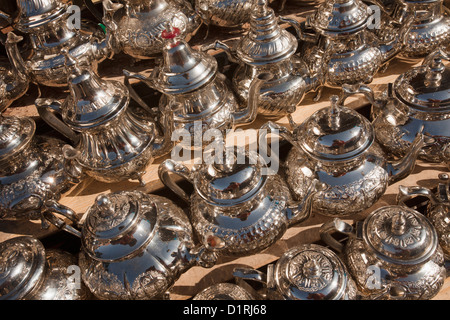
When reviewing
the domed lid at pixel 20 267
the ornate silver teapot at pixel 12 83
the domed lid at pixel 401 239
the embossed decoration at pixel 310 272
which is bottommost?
the domed lid at pixel 401 239

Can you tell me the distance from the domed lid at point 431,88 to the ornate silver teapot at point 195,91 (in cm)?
44

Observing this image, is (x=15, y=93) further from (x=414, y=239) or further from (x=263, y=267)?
(x=414, y=239)

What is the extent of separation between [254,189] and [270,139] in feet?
1.41

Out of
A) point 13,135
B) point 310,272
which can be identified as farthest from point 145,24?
point 310,272

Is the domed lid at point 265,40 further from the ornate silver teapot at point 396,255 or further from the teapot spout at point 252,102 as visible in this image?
the ornate silver teapot at point 396,255

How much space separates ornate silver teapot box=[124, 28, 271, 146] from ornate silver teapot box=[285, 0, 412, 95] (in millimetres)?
323

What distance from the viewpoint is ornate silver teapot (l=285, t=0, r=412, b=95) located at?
129 centimetres

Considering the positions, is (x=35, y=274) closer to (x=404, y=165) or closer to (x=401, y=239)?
(x=401, y=239)

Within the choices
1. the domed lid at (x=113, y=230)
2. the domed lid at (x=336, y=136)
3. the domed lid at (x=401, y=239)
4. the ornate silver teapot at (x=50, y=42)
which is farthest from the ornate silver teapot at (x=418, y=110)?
the ornate silver teapot at (x=50, y=42)

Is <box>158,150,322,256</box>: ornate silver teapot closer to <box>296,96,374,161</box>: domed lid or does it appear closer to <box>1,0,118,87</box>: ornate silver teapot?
<box>296,96,374,161</box>: domed lid

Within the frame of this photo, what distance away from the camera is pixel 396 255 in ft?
3.03

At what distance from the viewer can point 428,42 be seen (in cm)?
145

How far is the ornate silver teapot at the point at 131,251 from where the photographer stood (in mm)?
902
